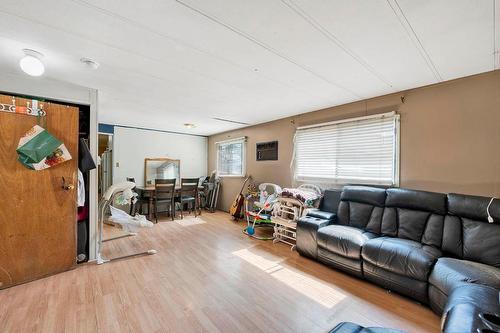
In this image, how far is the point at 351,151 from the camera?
3453 mm

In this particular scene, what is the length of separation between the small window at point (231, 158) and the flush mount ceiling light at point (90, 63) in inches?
145

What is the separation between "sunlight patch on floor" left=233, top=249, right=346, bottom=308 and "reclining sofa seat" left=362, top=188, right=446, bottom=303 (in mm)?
515

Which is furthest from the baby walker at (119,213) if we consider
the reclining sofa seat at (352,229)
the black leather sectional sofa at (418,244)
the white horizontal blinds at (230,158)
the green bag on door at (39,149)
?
the white horizontal blinds at (230,158)

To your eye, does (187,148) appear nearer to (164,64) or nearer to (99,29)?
(164,64)

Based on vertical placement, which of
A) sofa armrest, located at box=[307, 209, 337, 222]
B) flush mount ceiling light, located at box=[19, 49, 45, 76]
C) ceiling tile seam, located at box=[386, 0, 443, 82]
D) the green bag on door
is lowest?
sofa armrest, located at box=[307, 209, 337, 222]

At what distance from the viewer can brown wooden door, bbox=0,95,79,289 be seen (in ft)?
7.32

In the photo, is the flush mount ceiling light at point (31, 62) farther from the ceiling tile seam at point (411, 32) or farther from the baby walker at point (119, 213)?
the ceiling tile seam at point (411, 32)

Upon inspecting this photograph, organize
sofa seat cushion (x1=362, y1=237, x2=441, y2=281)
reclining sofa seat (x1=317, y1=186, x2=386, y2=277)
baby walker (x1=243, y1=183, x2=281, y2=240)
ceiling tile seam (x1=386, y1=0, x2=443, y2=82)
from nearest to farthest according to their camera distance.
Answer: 1. ceiling tile seam (x1=386, y1=0, x2=443, y2=82)
2. sofa seat cushion (x1=362, y1=237, x2=441, y2=281)
3. reclining sofa seat (x1=317, y1=186, x2=386, y2=277)
4. baby walker (x1=243, y1=183, x2=281, y2=240)

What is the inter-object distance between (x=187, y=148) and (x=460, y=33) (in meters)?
6.23

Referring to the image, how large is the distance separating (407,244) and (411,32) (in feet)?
6.61

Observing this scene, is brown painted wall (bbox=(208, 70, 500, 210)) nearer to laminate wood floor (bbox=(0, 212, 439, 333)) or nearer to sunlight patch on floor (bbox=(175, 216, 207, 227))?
laminate wood floor (bbox=(0, 212, 439, 333))

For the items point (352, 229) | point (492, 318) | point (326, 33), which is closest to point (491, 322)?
point (492, 318)

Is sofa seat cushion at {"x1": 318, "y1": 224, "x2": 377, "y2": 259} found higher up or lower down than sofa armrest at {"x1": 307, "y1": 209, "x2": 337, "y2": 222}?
lower down

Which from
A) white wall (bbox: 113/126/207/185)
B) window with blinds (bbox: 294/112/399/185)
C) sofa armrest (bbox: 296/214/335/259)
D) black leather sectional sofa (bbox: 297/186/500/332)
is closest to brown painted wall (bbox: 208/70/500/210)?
window with blinds (bbox: 294/112/399/185)
